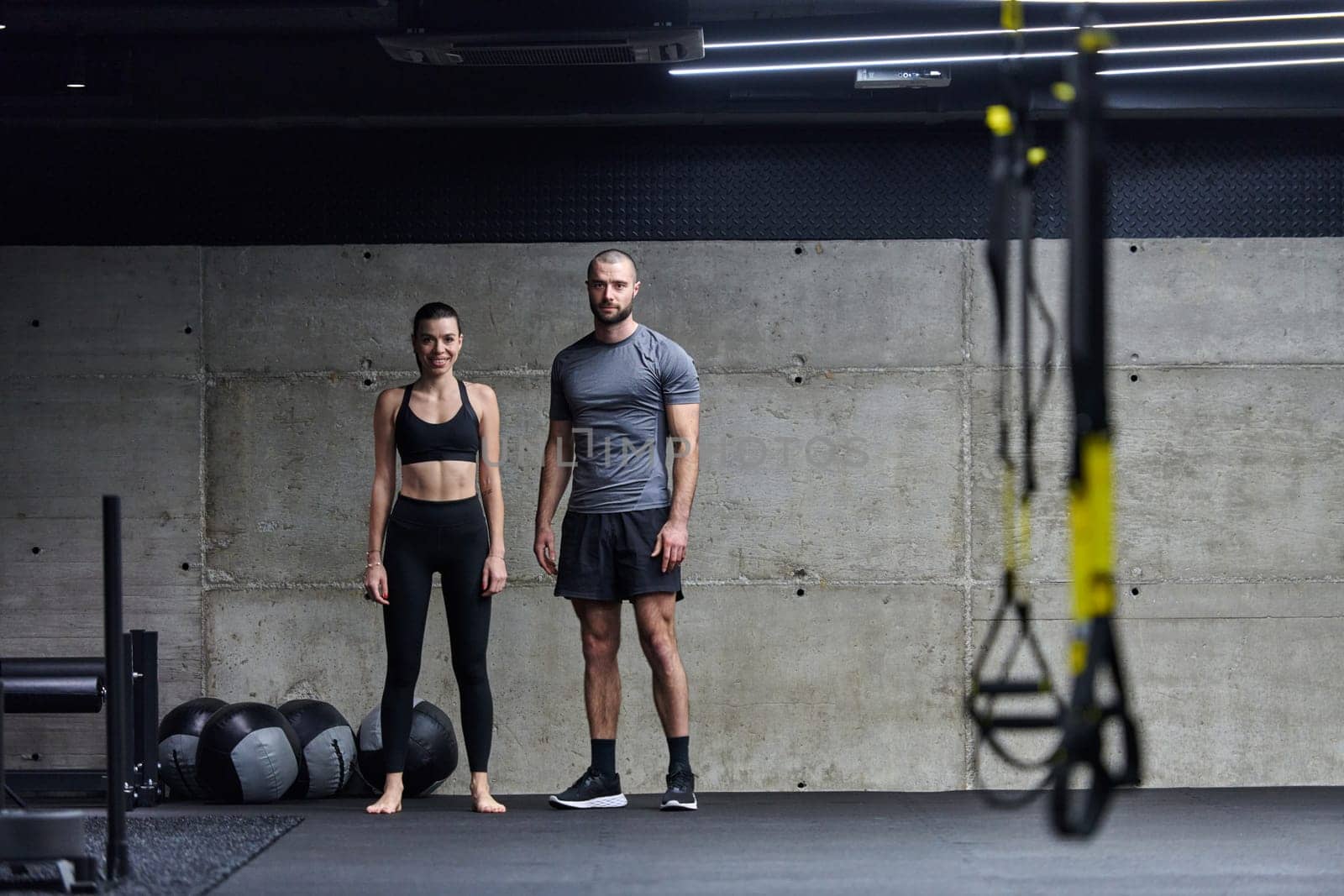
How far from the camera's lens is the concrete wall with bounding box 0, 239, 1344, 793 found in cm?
486

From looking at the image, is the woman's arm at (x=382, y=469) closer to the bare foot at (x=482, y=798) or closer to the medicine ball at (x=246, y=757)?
the medicine ball at (x=246, y=757)

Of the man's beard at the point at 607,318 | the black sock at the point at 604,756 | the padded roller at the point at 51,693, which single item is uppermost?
the man's beard at the point at 607,318

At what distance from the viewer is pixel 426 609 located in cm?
418

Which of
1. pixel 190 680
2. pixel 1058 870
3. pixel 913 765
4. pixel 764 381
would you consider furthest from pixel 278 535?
Answer: pixel 1058 870

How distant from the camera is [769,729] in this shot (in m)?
4.86

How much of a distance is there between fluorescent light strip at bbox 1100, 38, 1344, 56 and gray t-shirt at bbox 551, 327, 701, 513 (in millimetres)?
1549

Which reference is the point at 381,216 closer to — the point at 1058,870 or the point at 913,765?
the point at 913,765

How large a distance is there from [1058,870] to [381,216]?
10.2ft

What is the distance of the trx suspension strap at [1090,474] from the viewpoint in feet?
4.85

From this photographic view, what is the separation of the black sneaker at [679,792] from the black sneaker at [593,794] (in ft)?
0.55

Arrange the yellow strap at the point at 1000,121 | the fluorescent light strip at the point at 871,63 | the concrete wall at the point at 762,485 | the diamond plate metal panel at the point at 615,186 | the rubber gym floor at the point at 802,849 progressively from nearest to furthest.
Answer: the yellow strap at the point at 1000,121, the rubber gym floor at the point at 802,849, the fluorescent light strip at the point at 871,63, the concrete wall at the point at 762,485, the diamond plate metal panel at the point at 615,186

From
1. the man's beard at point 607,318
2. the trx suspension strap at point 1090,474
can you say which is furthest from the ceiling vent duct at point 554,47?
the trx suspension strap at point 1090,474

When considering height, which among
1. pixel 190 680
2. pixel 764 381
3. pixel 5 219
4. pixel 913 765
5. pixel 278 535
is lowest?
pixel 913 765

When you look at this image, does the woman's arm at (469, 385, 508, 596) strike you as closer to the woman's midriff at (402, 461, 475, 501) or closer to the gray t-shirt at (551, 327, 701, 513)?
the woman's midriff at (402, 461, 475, 501)
